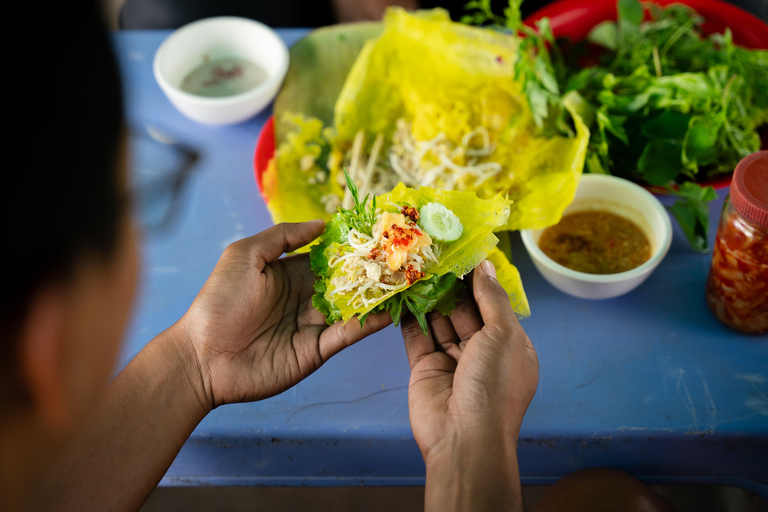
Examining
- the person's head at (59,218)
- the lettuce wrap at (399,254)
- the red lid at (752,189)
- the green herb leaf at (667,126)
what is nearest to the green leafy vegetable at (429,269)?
the lettuce wrap at (399,254)

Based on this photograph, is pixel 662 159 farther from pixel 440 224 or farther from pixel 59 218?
pixel 59 218

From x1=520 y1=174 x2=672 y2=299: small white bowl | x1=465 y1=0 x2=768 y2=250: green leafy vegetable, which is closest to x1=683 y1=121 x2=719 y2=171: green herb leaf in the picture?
x1=465 y1=0 x2=768 y2=250: green leafy vegetable

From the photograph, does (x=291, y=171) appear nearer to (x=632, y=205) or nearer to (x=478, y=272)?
(x=478, y=272)

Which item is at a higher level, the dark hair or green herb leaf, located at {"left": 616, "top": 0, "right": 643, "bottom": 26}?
the dark hair

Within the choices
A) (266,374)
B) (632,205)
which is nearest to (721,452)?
A: (632,205)

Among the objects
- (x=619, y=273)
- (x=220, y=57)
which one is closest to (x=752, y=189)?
(x=619, y=273)

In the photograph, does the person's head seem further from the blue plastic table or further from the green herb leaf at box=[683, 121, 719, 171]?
the green herb leaf at box=[683, 121, 719, 171]

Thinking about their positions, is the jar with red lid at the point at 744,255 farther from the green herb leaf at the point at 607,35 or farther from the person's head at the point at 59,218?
the person's head at the point at 59,218
